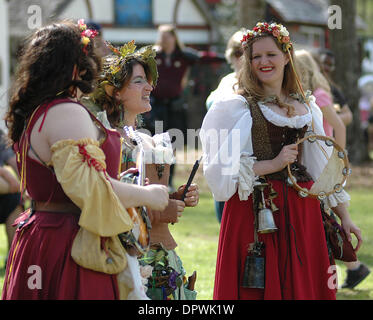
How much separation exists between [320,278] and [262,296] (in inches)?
14.8

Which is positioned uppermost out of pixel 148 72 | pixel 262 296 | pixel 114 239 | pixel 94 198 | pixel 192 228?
pixel 148 72

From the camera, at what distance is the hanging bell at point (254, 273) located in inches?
154

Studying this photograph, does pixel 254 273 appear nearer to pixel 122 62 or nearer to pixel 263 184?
pixel 263 184

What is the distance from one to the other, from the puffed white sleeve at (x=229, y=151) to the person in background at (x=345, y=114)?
1.77m

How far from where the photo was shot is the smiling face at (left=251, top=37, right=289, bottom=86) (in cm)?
418

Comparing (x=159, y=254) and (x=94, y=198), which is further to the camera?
(x=159, y=254)

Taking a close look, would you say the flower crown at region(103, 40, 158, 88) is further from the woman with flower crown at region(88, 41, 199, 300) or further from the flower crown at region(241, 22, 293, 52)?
the flower crown at region(241, 22, 293, 52)

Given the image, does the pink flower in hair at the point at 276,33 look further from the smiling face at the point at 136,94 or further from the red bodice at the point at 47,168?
the red bodice at the point at 47,168

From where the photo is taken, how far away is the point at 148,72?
3.89 m

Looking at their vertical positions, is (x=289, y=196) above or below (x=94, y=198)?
below

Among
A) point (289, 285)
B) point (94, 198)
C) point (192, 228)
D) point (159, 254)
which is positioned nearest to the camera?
point (94, 198)
